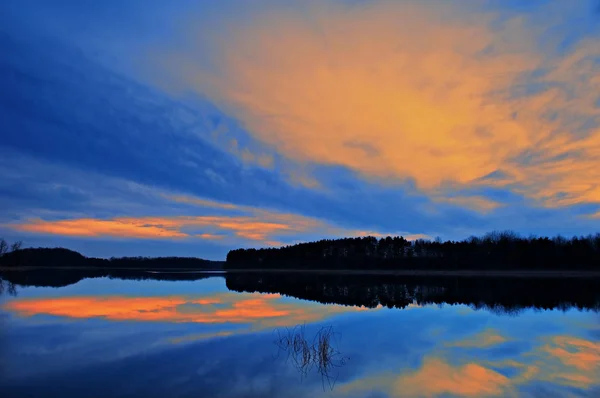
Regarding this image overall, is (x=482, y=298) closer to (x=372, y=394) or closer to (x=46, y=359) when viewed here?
(x=372, y=394)

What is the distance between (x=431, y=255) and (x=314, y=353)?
4418 inches

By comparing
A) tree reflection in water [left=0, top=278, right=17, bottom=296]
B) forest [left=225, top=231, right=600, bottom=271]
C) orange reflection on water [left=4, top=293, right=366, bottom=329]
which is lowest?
orange reflection on water [left=4, top=293, right=366, bottom=329]

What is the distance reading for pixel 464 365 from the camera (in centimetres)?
1273

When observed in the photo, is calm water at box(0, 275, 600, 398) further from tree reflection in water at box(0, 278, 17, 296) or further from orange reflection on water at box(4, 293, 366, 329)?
tree reflection in water at box(0, 278, 17, 296)

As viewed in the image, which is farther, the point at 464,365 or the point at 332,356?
the point at 332,356

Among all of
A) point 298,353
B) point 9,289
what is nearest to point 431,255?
point 9,289

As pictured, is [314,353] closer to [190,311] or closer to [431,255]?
[190,311]

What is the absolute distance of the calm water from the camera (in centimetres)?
1048

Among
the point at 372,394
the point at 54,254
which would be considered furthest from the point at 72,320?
the point at 54,254

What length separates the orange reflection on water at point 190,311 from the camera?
2273cm

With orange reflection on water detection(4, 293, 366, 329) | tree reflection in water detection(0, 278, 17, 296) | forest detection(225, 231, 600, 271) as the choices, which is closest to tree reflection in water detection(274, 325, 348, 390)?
orange reflection on water detection(4, 293, 366, 329)

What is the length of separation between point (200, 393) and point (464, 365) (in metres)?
8.00

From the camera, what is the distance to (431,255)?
119250 millimetres

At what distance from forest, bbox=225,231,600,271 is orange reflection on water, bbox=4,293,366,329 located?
254 ft
